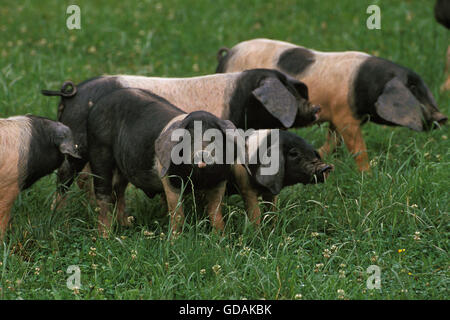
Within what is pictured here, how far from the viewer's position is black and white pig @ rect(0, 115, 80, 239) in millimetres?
5016

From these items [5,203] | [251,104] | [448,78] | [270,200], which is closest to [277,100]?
[251,104]

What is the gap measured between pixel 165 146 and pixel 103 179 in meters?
0.98

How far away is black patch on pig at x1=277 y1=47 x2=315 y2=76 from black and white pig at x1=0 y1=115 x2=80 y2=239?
2.36m

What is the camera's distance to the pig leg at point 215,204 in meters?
5.07

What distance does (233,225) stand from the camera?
17.7 feet

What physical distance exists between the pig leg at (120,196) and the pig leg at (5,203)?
0.89 meters

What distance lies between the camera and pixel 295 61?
6.94 metres

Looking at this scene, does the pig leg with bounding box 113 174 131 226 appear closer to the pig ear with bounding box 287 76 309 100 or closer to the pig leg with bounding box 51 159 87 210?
the pig leg with bounding box 51 159 87 210

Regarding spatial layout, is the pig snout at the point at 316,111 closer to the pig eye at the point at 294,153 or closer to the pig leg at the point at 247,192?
the pig eye at the point at 294,153

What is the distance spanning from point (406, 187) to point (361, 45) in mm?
4584

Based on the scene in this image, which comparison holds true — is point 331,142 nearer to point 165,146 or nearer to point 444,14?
point 165,146
